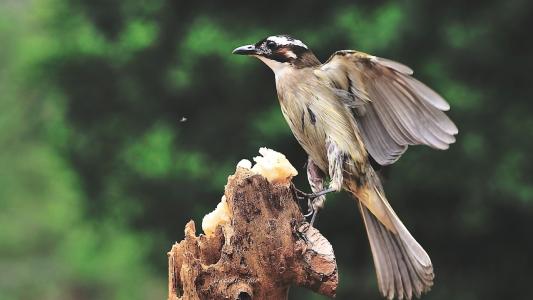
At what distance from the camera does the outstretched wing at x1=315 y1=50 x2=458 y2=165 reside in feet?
15.8

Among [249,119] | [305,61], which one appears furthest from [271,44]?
Result: [249,119]

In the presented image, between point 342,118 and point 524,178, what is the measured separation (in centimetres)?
327

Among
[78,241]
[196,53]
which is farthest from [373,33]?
[78,241]

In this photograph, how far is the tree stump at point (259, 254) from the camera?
4008 millimetres

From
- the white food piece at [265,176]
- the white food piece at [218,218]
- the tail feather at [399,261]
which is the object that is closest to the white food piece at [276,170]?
the white food piece at [265,176]

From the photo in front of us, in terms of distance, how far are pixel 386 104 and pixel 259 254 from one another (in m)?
1.31

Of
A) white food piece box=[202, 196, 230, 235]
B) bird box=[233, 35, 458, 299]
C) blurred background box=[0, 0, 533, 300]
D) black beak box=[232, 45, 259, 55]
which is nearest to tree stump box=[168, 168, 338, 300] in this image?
white food piece box=[202, 196, 230, 235]

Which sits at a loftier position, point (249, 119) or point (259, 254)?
point (249, 119)

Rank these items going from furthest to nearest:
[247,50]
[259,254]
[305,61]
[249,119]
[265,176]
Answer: [249,119] < [305,61] < [247,50] < [265,176] < [259,254]

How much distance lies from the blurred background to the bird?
8.55 ft

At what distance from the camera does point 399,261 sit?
199 inches

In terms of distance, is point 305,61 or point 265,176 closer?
point 265,176

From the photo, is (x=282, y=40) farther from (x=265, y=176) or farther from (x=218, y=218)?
(x=218, y=218)

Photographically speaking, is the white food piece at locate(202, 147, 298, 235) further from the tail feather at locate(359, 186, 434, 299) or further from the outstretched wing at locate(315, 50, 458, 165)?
the tail feather at locate(359, 186, 434, 299)
